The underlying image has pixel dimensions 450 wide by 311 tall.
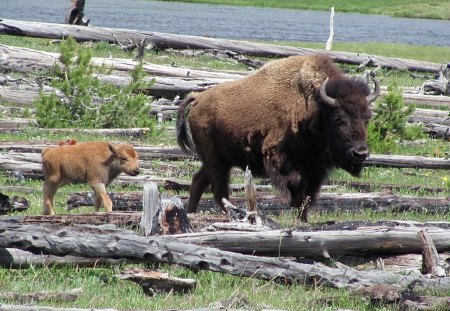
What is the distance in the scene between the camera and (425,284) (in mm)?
8070

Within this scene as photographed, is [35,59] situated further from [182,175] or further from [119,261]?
[119,261]

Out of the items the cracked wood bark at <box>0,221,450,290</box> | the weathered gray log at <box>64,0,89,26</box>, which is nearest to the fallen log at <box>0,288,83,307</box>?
the cracked wood bark at <box>0,221,450,290</box>

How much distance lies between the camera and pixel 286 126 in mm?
12109

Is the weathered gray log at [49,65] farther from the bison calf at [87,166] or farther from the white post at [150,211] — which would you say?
the white post at [150,211]

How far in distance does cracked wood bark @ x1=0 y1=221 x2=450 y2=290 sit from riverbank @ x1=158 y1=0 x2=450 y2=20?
88.7m

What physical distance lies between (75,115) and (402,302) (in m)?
11.2

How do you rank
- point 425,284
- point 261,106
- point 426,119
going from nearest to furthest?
point 425,284, point 261,106, point 426,119

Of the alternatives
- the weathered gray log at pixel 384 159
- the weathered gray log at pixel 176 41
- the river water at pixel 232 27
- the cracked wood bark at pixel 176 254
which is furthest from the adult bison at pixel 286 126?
the river water at pixel 232 27

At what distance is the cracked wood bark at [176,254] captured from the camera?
803cm

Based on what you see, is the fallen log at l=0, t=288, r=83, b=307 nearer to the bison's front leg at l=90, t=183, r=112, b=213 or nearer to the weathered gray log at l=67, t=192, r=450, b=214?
the bison's front leg at l=90, t=183, r=112, b=213

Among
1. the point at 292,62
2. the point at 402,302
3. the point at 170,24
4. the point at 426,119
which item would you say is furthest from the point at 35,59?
the point at 170,24

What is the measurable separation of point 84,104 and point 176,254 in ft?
32.8

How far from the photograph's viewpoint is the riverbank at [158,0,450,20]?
98250 millimetres

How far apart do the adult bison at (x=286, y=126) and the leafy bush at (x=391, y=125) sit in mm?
5325
